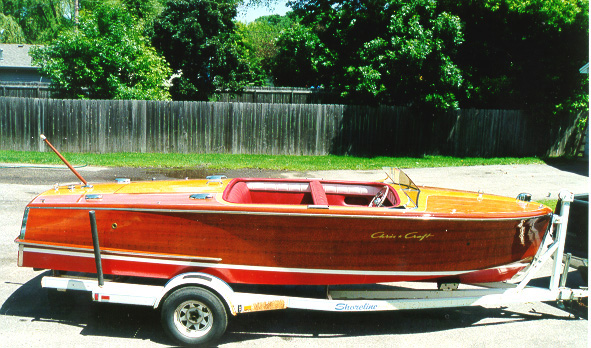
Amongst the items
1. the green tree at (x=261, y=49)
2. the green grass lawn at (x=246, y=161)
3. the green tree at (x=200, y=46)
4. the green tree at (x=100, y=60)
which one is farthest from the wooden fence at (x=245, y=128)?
the green tree at (x=261, y=49)

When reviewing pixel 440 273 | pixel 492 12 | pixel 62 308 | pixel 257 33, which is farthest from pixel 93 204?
pixel 257 33

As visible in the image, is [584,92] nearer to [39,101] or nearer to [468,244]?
[468,244]

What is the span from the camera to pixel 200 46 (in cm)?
2211

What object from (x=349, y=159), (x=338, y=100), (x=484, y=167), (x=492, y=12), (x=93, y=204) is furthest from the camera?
(x=338, y=100)

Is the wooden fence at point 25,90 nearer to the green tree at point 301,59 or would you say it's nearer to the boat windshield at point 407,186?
the green tree at point 301,59

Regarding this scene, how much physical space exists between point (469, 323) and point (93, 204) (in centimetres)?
397

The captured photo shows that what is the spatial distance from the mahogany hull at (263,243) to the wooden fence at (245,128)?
13.6 metres

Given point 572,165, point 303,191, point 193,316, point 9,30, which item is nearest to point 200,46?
point 572,165

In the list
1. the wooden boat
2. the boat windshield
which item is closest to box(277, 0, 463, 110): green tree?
the boat windshield

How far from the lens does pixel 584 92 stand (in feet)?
59.1

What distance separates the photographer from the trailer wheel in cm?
458

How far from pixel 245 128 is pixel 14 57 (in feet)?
83.5

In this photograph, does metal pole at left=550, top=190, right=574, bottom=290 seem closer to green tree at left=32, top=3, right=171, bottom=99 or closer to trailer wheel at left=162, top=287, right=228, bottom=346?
trailer wheel at left=162, top=287, right=228, bottom=346

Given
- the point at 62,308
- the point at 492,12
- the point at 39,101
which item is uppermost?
the point at 492,12
